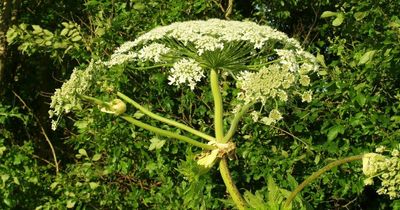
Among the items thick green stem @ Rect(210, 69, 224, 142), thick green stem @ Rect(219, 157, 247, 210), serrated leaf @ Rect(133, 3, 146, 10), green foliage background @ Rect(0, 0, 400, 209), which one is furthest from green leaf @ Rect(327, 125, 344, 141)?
serrated leaf @ Rect(133, 3, 146, 10)

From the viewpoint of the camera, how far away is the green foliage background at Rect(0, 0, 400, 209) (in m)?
3.89

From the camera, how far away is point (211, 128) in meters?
4.42

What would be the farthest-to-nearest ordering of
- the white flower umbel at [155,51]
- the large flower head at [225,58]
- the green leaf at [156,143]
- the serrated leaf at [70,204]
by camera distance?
the serrated leaf at [70,204], the green leaf at [156,143], the white flower umbel at [155,51], the large flower head at [225,58]

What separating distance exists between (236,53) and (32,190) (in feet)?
11.2

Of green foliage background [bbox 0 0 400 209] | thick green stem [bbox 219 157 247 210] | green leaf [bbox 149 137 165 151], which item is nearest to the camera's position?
thick green stem [bbox 219 157 247 210]

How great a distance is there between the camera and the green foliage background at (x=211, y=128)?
12.8ft

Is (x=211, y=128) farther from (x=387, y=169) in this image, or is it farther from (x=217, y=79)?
(x=387, y=169)

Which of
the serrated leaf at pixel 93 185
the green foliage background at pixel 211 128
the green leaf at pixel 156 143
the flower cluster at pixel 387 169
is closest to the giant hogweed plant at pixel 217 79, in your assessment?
the flower cluster at pixel 387 169

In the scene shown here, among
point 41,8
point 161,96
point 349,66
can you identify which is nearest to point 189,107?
point 161,96

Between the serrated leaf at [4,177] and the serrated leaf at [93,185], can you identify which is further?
the serrated leaf at [4,177]

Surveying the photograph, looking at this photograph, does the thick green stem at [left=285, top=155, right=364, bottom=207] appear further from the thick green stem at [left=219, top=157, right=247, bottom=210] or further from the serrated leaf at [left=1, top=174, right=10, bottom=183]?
the serrated leaf at [left=1, top=174, right=10, bottom=183]

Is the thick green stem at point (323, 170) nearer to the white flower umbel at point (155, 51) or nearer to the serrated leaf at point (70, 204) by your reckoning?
the white flower umbel at point (155, 51)

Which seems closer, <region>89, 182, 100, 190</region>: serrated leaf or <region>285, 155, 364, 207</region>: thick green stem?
<region>285, 155, 364, 207</region>: thick green stem

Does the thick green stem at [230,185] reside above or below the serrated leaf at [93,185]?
above
